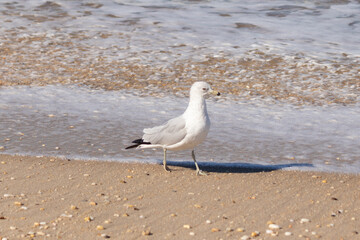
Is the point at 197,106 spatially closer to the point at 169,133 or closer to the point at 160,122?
the point at 169,133

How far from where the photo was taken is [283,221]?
443cm

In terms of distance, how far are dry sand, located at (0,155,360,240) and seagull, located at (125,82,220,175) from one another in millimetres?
256

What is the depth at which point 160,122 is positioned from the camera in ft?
23.6

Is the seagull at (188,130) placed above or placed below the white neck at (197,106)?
below

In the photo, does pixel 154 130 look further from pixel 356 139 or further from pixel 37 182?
pixel 356 139

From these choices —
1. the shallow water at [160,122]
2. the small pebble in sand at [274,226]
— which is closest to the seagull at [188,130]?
the shallow water at [160,122]

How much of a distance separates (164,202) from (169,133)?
0.90 m

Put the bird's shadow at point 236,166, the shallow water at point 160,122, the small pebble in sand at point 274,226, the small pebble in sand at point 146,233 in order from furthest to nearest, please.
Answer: the shallow water at point 160,122 → the bird's shadow at point 236,166 → the small pebble in sand at point 274,226 → the small pebble in sand at point 146,233

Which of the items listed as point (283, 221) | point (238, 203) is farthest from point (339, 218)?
point (238, 203)

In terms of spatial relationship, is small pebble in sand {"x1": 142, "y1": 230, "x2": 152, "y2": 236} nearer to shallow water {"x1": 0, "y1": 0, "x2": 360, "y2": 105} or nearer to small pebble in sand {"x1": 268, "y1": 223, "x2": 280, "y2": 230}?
small pebble in sand {"x1": 268, "y1": 223, "x2": 280, "y2": 230}

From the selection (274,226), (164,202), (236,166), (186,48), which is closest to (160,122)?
(236,166)

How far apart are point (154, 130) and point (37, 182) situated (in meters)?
1.14

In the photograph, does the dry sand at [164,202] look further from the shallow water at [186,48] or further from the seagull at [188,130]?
the shallow water at [186,48]

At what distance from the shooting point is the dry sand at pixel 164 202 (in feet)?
13.9
